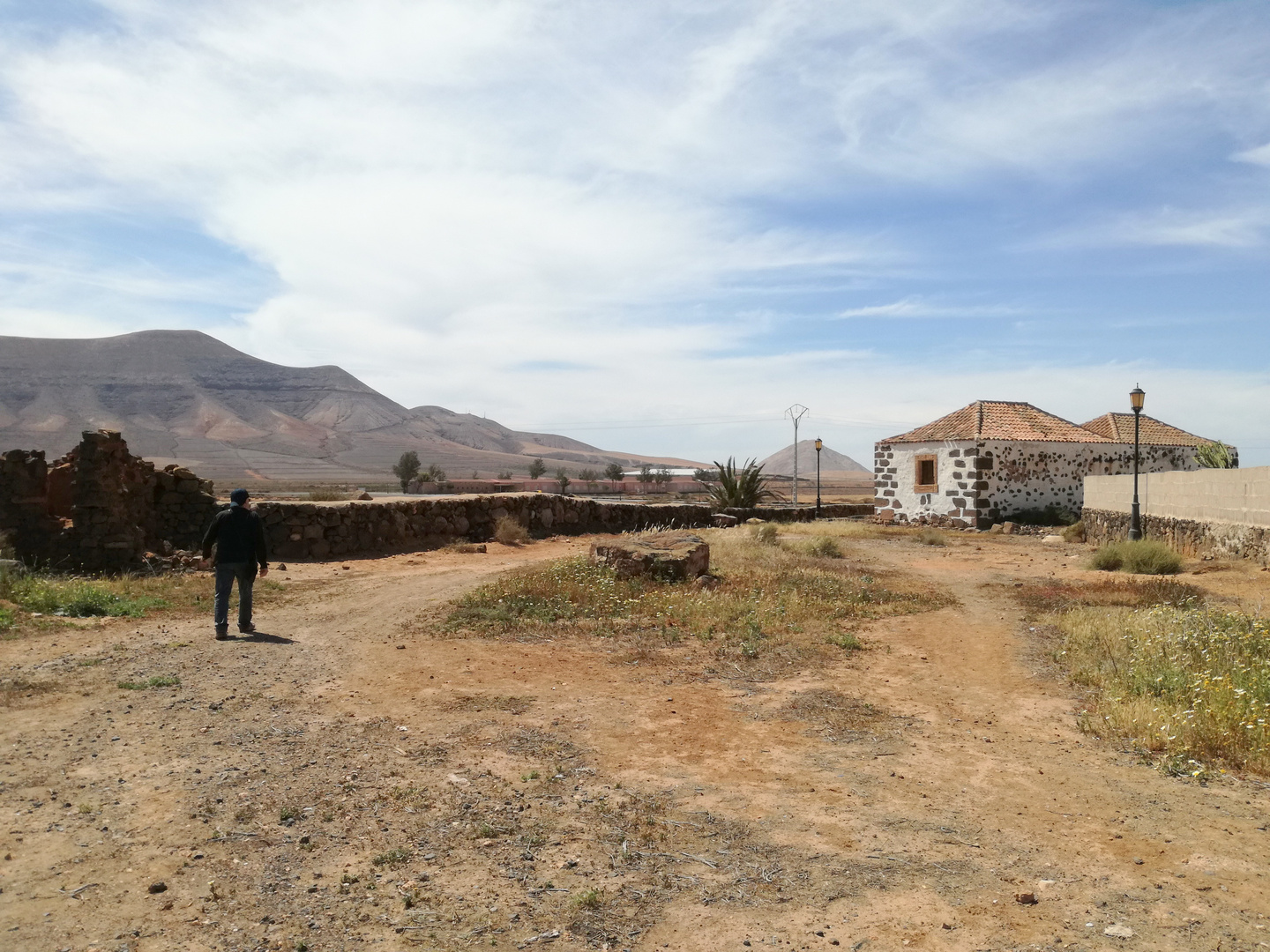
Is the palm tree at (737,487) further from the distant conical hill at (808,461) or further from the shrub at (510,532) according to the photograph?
the distant conical hill at (808,461)

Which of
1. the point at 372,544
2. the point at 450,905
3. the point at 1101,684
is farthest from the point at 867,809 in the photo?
the point at 372,544

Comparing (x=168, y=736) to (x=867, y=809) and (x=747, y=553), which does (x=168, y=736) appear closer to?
(x=867, y=809)

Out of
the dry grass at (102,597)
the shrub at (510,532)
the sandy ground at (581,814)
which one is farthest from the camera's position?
the shrub at (510,532)

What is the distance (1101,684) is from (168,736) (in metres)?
7.05

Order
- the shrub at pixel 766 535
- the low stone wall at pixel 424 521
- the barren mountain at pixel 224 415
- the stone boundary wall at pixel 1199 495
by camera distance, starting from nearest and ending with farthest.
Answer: the stone boundary wall at pixel 1199 495 → the low stone wall at pixel 424 521 → the shrub at pixel 766 535 → the barren mountain at pixel 224 415

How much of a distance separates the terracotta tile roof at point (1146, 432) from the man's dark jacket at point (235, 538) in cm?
2602

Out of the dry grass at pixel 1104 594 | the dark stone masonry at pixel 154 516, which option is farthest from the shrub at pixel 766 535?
the dry grass at pixel 1104 594

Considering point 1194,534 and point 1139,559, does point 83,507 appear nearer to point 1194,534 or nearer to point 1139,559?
point 1139,559

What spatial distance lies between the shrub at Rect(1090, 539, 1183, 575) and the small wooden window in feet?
36.8

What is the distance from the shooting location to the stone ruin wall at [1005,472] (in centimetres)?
2530

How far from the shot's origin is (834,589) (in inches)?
475

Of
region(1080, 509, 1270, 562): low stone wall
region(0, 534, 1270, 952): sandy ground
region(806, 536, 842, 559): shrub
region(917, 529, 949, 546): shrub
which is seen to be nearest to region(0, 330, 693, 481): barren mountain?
region(917, 529, 949, 546): shrub

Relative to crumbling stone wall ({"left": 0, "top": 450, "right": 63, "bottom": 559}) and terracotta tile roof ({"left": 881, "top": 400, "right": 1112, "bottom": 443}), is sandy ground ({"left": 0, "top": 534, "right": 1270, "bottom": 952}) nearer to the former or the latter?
crumbling stone wall ({"left": 0, "top": 450, "right": 63, "bottom": 559})

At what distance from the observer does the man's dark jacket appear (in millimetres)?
9078
